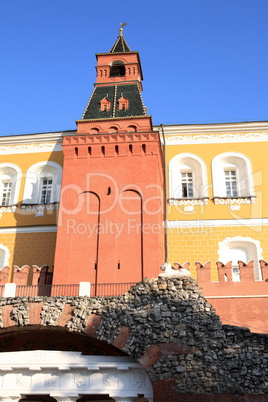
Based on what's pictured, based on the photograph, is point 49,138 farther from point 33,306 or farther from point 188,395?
point 188,395

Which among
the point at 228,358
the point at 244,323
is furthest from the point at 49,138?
the point at 228,358

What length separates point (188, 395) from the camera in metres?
11.6

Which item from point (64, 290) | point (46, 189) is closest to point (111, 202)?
point (64, 290)

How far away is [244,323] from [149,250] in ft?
14.3

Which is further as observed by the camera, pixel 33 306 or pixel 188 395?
pixel 33 306

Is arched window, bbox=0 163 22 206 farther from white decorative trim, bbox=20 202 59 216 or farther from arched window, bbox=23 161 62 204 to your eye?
white decorative trim, bbox=20 202 59 216

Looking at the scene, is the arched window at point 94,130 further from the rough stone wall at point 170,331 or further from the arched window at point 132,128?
the rough stone wall at point 170,331

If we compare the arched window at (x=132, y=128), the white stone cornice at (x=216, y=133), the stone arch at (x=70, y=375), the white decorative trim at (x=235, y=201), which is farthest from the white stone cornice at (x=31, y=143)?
the stone arch at (x=70, y=375)

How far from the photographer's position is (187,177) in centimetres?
2344

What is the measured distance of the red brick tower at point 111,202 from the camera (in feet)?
56.9

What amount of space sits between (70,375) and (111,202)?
763 centimetres

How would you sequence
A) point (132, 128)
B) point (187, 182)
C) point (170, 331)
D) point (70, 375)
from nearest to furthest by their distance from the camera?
1. point (170, 331)
2. point (70, 375)
3. point (132, 128)
4. point (187, 182)

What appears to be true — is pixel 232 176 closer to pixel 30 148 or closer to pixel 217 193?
pixel 217 193

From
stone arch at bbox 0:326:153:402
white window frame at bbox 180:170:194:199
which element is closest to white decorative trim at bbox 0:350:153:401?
stone arch at bbox 0:326:153:402
